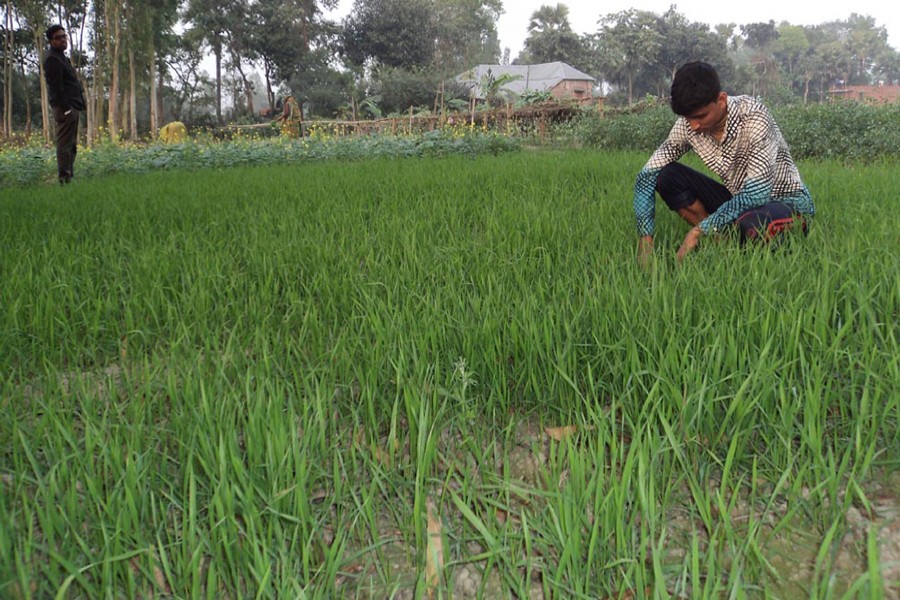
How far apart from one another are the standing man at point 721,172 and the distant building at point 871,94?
8.02 metres

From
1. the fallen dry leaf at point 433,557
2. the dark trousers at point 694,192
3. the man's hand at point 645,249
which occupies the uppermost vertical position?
the dark trousers at point 694,192

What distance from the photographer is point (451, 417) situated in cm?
162

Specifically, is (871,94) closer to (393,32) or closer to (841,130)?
(393,32)

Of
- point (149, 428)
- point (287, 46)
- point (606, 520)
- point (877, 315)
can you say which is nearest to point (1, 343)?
point (149, 428)

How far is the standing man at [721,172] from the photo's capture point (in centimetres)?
251

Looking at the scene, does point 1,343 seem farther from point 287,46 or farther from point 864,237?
point 287,46

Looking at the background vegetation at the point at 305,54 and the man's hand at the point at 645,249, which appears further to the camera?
the background vegetation at the point at 305,54

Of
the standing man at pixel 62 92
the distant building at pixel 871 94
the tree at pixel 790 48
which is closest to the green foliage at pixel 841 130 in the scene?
the distant building at pixel 871 94

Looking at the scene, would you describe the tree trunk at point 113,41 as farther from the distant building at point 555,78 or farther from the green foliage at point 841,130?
the distant building at point 555,78

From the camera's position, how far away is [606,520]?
1.09 m

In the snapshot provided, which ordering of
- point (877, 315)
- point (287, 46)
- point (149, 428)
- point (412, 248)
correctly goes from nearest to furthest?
point (149, 428) → point (877, 315) → point (412, 248) → point (287, 46)

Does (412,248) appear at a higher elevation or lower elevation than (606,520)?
higher

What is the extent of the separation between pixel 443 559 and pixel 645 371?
697mm

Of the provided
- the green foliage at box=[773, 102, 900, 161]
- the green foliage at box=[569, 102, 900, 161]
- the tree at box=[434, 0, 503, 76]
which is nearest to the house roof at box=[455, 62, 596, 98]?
the tree at box=[434, 0, 503, 76]
